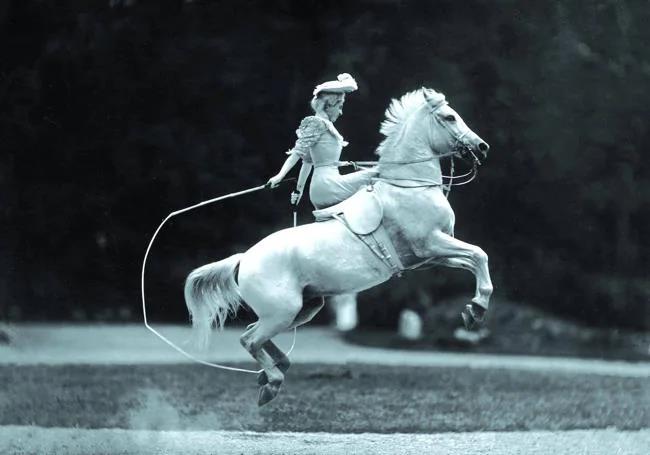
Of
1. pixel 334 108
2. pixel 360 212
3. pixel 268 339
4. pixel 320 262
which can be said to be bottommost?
pixel 268 339

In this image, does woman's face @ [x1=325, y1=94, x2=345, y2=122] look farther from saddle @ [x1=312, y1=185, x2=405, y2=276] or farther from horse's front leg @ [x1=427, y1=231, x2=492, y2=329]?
horse's front leg @ [x1=427, y1=231, x2=492, y2=329]

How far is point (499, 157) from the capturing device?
1413 centimetres

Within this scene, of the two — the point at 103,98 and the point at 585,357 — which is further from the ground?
the point at 103,98

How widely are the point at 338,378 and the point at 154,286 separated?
4.35 meters

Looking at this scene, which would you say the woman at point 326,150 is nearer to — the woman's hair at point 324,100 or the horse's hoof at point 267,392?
the woman's hair at point 324,100

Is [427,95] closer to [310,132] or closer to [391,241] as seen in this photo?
[310,132]

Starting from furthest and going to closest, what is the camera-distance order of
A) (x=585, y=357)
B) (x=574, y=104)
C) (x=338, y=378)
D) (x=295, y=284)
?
(x=574, y=104)
(x=585, y=357)
(x=338, y=378)
(x=295, y=284)

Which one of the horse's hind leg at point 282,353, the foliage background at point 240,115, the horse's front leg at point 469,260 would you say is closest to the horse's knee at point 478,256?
the horse's front leg at point 469,260

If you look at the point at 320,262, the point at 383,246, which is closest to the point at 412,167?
the point at 383,246

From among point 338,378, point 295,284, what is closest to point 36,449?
point 295,284

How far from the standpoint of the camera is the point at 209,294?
6387 millimetres

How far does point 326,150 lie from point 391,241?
622 millimetres

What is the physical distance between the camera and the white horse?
5.94 metres

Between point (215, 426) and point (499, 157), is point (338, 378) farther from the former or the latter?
point (499, 157)
